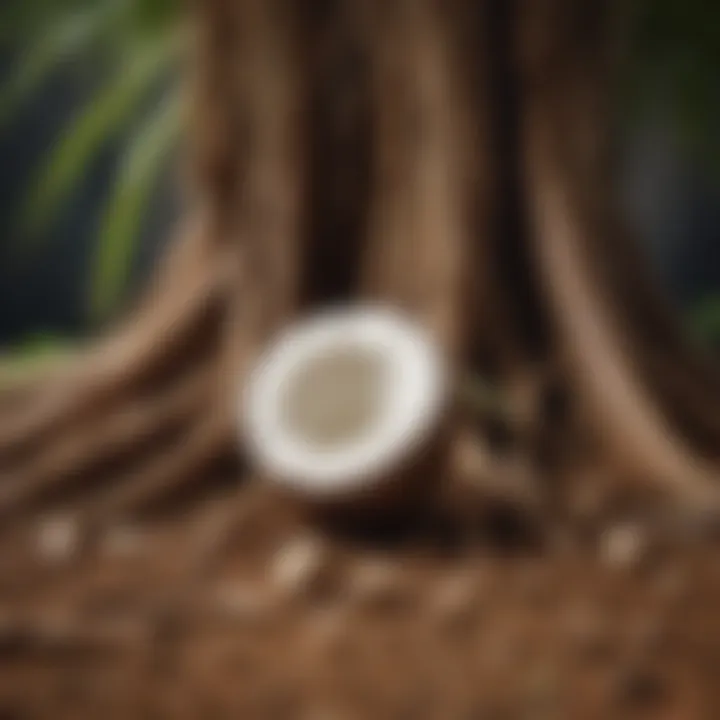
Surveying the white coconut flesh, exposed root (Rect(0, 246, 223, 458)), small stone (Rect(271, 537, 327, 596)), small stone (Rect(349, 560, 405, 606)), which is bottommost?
small stone (Rect(349, 560, 405, 606))

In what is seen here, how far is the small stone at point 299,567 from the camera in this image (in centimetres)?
83

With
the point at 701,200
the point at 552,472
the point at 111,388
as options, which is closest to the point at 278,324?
the point at 111,388

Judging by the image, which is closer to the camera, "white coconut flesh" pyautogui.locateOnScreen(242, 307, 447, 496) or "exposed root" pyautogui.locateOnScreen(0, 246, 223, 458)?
"white coconut flesh" pyautogui.locateOnScreen(242, 307, 447, 496)

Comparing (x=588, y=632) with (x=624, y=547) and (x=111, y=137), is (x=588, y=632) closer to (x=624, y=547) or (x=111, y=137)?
(x=624, y=547)

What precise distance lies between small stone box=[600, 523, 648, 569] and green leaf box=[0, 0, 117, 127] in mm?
892

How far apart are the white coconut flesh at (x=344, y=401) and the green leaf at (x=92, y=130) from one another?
558 mm

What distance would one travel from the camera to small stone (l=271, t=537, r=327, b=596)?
2.73ft

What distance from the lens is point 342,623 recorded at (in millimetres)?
769

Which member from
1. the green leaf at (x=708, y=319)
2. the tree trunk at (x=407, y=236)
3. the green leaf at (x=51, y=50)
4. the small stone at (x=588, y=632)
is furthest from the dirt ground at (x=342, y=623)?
the green leaf at (x=51, y=50)

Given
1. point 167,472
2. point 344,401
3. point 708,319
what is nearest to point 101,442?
point 167,472

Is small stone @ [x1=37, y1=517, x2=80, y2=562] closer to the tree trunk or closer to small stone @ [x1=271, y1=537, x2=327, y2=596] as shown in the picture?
the tree trunk

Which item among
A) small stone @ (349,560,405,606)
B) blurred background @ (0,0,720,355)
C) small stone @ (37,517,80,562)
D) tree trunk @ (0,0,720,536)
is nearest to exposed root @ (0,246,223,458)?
tree trunk @ (0,0,720,536)

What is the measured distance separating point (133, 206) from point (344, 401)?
0.56 meters

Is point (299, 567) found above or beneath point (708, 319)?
beneath
